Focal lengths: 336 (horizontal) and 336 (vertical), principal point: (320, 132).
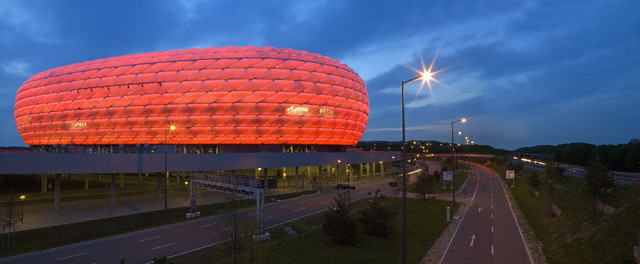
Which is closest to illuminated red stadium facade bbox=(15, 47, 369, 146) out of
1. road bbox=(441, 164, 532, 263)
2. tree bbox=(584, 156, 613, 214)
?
road bbox=(441, 164, 532, 263)

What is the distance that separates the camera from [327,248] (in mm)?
20891

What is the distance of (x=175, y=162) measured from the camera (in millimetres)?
41812

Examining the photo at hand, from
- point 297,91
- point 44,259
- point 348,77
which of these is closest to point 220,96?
point 297,91

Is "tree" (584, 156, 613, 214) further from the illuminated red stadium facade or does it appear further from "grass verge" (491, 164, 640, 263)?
the illuminated red stadium facade

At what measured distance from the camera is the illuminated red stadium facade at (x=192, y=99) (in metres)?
54.7

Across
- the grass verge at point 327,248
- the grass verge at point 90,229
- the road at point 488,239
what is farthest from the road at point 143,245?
the road at point 488,239

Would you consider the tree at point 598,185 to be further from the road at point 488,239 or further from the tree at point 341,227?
the tree at point 341,227

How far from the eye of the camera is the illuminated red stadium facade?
179 ft

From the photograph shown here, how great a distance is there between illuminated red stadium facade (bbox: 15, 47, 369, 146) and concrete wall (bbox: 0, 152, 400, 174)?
8978 millimetres

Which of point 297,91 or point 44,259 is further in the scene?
point 297,91

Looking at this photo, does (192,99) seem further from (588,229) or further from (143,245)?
(588,229)

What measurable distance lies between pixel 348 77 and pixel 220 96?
26746 mm

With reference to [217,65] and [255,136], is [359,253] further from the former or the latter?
[217,65]

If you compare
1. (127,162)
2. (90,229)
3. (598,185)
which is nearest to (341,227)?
(598,185)
